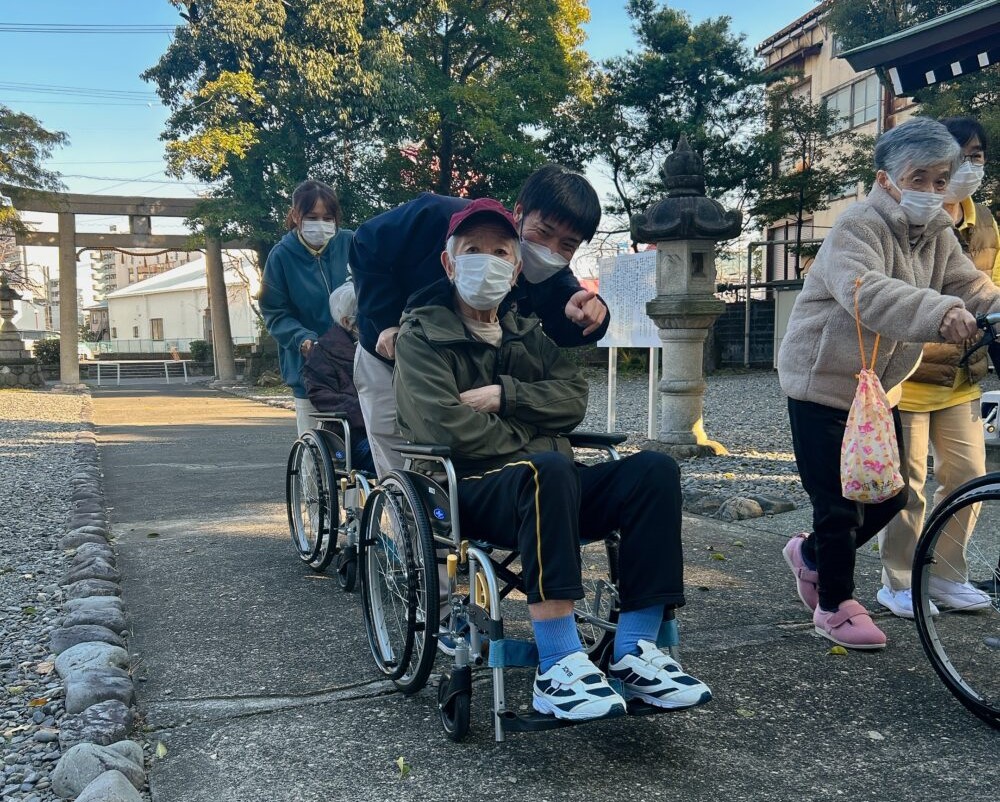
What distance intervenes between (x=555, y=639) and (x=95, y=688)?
1.41m

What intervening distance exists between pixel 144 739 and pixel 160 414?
43.4 ft

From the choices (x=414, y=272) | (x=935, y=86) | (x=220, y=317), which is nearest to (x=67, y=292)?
(x=220, y=317)

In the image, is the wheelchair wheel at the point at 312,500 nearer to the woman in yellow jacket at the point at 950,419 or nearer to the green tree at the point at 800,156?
the woman in yellow jacket at the point at 950,419

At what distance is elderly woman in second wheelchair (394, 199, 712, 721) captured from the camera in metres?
2.26

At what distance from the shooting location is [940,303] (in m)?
2.58

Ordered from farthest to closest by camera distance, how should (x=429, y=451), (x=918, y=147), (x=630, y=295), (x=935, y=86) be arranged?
(x=935, y=86), (x=630, y=295), (x=918, y=147), (x=429, y=451)

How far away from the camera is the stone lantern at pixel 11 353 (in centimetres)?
2369

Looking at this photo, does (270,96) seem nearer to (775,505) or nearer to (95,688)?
(775,505)

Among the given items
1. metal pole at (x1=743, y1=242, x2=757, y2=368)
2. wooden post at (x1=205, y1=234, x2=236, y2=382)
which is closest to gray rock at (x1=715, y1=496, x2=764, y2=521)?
metal pole at (x1=743, y1=242, x2=757, y2=368)

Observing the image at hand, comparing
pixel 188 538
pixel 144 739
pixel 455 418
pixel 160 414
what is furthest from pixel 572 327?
pixel 160 414

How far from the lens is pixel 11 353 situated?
24000mm

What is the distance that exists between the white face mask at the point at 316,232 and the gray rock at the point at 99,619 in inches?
76.9

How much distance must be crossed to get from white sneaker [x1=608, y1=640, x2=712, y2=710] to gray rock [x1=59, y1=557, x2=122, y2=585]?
106 inches

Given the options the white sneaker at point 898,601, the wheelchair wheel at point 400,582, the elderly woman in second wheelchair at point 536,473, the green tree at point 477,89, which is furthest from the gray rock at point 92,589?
the green tree at point 477,89
